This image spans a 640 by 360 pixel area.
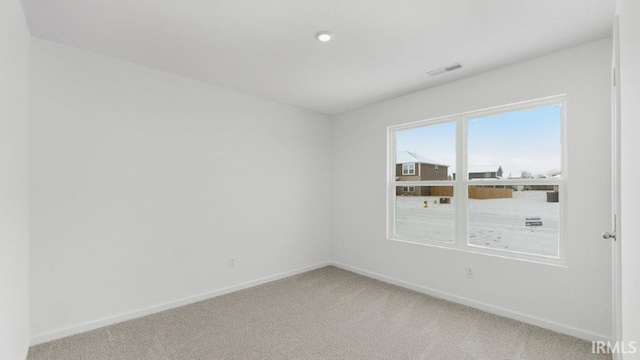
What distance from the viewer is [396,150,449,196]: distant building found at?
366 centimetres

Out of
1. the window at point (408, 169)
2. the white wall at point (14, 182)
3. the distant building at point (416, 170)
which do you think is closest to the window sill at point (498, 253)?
the distant building at point (416, 170)

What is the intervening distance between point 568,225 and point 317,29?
2.73 meters

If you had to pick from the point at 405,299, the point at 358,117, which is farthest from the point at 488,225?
the point at 358,117

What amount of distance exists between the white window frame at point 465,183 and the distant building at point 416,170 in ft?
0.19

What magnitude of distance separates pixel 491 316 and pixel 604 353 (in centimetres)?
81

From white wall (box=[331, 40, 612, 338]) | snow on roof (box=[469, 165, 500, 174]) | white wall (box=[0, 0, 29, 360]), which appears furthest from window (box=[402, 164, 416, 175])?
white wall (box=[0, 0, 29, 360])

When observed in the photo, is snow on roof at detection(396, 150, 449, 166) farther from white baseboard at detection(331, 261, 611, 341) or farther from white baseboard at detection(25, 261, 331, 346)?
white baseboard at detection(25, 261, 331, 346)

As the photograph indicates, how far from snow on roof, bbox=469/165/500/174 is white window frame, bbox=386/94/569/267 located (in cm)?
7

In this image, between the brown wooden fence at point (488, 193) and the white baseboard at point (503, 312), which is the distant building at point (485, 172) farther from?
the white baseboard at point (503, 312)

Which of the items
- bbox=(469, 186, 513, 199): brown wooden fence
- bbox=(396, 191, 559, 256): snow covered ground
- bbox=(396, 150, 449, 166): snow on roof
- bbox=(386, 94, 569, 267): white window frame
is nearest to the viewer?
bbox=(386, 94, 569, 267): white window frame

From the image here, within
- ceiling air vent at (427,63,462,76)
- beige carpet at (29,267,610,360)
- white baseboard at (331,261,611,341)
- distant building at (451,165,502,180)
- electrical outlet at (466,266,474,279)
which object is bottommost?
beige carpet at (29,267,610,360)

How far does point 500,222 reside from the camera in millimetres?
3064

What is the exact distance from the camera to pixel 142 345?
2.36 meters

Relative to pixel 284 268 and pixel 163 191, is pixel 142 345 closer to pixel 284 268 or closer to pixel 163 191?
pixel 163 191
